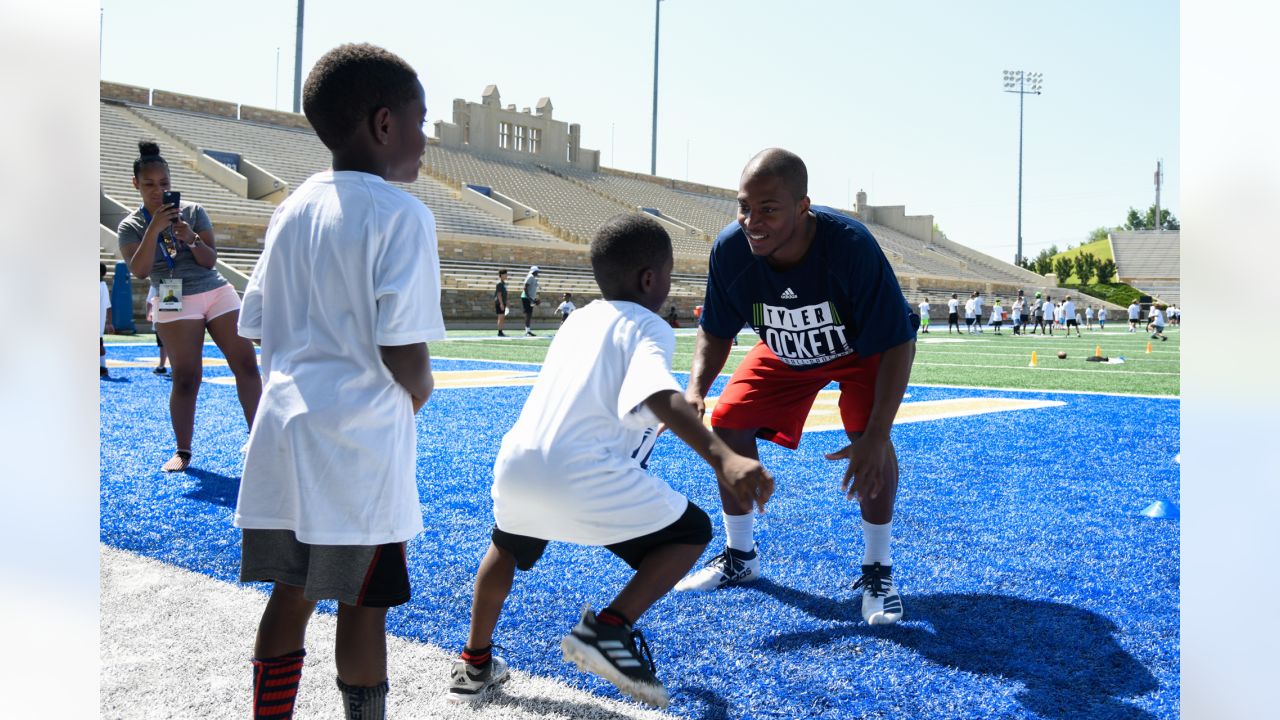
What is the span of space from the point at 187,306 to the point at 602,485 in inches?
150

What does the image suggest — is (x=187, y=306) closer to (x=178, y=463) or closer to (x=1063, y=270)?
(x=178, y=463)

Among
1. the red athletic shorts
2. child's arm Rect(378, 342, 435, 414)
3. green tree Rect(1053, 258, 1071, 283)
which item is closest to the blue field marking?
the red athletic shorts

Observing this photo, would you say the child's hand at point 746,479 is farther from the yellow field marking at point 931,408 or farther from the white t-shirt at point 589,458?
the yellow field marking at point 931,408

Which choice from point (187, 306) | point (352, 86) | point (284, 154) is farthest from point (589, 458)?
Answer: point (284, 154)

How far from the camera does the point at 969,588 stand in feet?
11.3

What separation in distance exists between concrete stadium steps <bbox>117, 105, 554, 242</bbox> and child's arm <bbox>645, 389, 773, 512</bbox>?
33.1 meters

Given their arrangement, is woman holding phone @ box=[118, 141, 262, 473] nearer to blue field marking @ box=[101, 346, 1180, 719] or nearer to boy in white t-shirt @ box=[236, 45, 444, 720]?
blue field marking @ box=[101, 346, 1180, 719]

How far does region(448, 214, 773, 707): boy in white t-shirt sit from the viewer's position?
7.76ft

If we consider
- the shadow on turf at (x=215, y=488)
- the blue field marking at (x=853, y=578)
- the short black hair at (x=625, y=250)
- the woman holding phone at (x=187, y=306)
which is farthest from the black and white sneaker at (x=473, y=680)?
the woman holding phone at (x=187, y=306)

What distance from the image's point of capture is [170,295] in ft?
17.4

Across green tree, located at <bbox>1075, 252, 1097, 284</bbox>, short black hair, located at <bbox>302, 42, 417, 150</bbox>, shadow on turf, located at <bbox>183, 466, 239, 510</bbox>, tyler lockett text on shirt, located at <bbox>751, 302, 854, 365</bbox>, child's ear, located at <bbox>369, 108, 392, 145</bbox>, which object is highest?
green tree, located at <bbox>1075, 252, 1097, 284</bbox>
